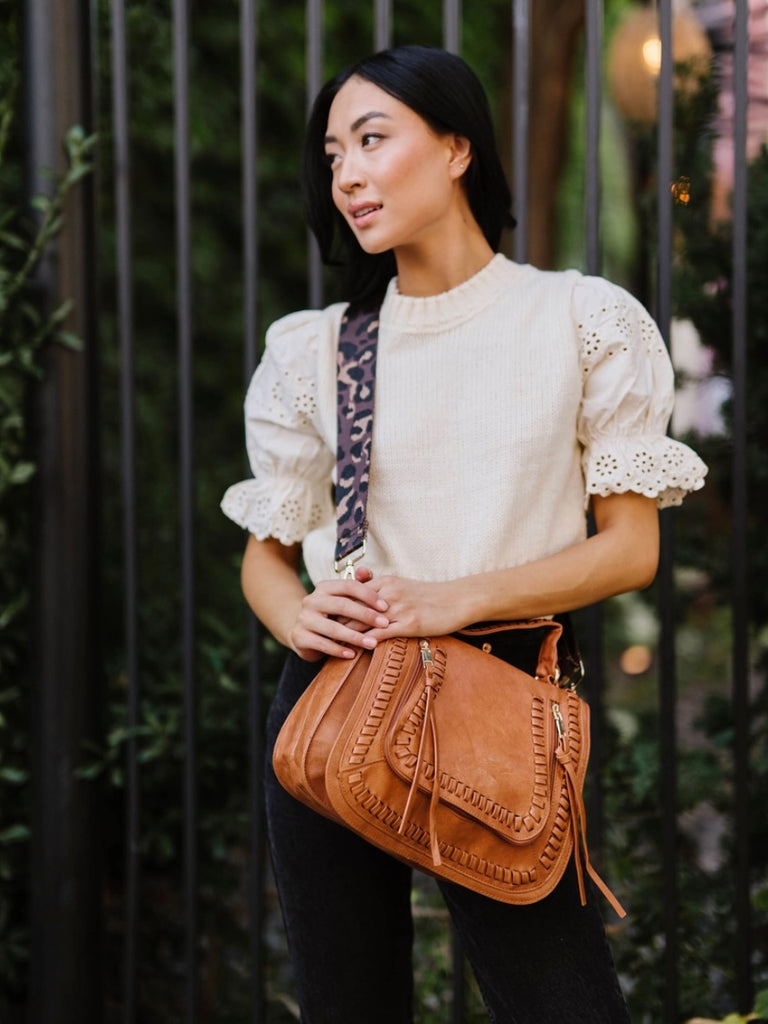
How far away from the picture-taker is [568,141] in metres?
4.48

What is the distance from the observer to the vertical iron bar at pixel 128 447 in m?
2.26

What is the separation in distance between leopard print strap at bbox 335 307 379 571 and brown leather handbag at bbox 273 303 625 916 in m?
0.19

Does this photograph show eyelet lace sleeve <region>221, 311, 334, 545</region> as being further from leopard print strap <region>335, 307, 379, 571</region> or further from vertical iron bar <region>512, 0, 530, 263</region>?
vertical iron bar <region>512, 0, 530, 263</region>

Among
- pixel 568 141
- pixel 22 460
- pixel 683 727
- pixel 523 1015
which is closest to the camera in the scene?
pixel 523 1015

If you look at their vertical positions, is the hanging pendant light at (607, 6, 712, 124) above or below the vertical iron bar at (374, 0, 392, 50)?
above

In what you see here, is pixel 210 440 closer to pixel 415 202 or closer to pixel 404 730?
pixel 415 202

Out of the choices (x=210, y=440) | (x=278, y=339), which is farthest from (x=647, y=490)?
(x=210, y=440)

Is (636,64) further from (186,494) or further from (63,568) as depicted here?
(63,568)

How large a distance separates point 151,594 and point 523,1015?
68.3 inches

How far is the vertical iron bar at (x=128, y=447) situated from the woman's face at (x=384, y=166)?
0.82 metres

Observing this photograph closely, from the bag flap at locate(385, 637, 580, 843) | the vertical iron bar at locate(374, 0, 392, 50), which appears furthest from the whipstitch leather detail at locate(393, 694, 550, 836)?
the vertical iron bar at locate(374, 0, 392, 50)

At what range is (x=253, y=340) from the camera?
2.20 meters

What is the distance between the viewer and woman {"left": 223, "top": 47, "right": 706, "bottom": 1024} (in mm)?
1453

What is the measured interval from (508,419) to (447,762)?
1.44 ft
